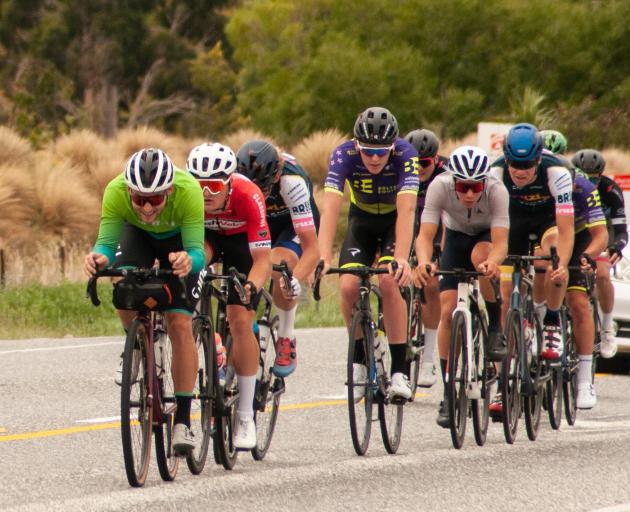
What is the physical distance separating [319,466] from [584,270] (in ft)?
11.9

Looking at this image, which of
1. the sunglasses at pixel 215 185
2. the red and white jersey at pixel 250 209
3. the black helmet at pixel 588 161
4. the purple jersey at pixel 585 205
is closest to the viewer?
the sunglasses at pixel 215 185

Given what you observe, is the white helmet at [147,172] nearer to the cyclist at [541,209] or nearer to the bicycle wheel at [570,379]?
the cyclist at [541,209]

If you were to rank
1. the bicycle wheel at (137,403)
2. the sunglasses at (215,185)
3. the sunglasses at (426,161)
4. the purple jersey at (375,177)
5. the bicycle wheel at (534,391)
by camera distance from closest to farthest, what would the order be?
the bicycle wheel at (137,403) < the sunglasses at (215,185) < the purple jersey at (375,177) < the bicycle wheel at (534,391) < the sunglasses at (426,161)

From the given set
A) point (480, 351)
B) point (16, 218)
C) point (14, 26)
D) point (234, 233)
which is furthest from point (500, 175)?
point (14, 26)

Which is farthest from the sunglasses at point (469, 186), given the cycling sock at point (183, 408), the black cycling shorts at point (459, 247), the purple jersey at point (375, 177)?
the cycling sock at point (183, 408)

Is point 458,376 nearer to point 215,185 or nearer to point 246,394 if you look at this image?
point 246,394

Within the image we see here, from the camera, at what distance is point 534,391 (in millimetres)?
10148

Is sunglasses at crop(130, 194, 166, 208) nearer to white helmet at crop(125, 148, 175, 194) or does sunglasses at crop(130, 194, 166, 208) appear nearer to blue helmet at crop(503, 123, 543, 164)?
white helmet at crop(125, 148, 175, 194)

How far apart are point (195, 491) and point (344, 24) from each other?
4250 centimetres

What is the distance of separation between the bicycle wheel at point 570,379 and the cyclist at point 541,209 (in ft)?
1.33

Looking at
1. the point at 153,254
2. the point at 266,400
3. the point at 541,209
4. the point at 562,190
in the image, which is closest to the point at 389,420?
the point at 266,400

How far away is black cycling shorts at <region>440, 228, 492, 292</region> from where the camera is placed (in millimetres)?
10086

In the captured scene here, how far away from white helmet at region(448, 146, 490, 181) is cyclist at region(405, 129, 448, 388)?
89.9 inches

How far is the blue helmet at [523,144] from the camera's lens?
10.1 m
